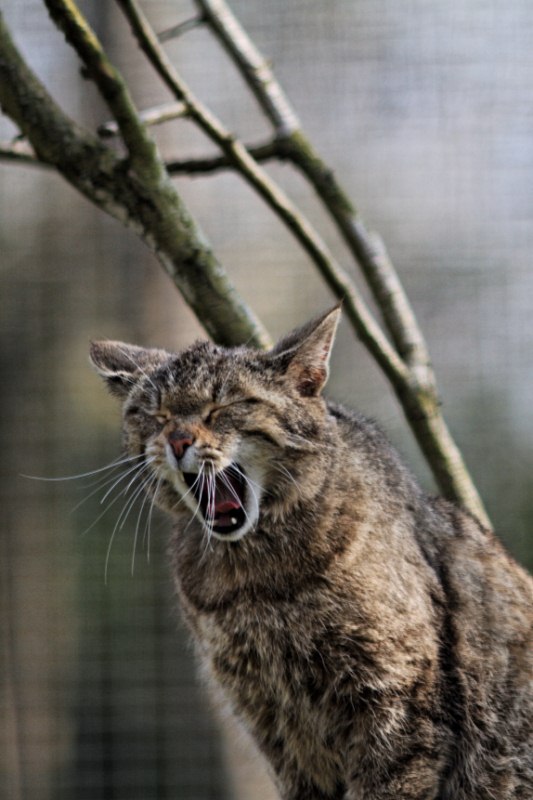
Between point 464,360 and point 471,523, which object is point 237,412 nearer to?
point 471,523

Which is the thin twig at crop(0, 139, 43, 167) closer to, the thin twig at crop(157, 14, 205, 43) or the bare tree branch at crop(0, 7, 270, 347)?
the bare tree branch at crop(0, 7, 270, 347)

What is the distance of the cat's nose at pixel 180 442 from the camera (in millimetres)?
2564

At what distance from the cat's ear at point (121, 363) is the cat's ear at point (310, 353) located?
0.38 metres

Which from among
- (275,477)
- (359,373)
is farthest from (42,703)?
(275,477)

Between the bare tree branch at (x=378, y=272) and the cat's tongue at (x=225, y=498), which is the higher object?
the bare tree branch at (x=378, y=272)

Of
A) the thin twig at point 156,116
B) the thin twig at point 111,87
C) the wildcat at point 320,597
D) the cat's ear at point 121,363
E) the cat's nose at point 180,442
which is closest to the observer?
the cat's nose at point 180,442

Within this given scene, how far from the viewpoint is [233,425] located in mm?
2635

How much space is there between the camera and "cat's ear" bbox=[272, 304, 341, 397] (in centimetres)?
270

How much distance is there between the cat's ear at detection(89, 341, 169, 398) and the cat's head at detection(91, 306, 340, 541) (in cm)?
11

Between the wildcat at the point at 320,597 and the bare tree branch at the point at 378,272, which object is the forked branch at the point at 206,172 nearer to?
the bare tree branch at the point at 378,272

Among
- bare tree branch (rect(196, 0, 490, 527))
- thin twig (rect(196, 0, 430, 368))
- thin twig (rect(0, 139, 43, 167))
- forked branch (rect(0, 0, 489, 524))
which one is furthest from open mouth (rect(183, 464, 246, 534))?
thin twig (rect(0, 139, 43, 167))

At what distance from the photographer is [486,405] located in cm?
653

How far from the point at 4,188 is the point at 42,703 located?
3.22 meters

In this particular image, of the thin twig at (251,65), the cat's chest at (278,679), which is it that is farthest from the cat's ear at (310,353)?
the thin twig at (251,65)
